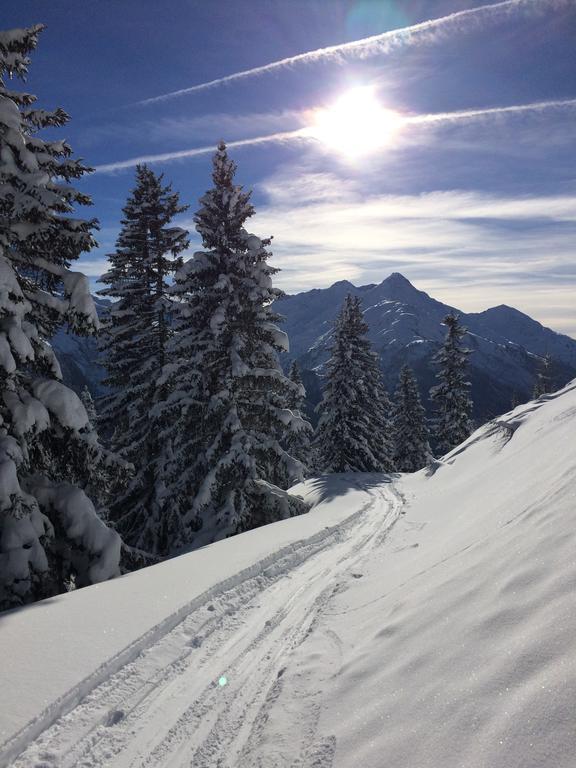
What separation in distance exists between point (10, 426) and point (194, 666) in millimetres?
4738

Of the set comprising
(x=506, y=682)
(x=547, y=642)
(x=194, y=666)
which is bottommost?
(x=194, y=666)

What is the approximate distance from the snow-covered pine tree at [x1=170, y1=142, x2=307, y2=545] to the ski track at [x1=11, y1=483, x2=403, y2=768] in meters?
7.37

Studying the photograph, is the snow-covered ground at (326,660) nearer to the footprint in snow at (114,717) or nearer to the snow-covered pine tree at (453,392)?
the footprint in snow at (114,717)

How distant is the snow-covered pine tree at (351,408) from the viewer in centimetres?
2836

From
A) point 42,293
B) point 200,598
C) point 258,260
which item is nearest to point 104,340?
point 258,260

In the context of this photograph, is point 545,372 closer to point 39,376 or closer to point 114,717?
point 39,376

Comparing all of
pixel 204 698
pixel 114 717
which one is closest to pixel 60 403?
pixel 114 717

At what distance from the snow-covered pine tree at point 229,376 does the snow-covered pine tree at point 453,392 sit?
21.0m

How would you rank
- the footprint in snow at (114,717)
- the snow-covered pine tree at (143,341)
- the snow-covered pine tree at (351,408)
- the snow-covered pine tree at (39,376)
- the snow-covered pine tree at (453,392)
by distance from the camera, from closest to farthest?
the footprint in snow at (114,717)
the snow-covered pine tree at (39,376)
the snow-covered pine tree at (143,341)
the snow-covered pine tree at (351,408)
the snow-covered pine tree at (453,392)

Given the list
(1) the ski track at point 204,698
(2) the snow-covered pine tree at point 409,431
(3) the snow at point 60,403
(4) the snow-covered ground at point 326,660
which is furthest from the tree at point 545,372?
(3) the snow at point 60,403

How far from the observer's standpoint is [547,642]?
298 centimetres

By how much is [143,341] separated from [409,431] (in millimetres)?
26378

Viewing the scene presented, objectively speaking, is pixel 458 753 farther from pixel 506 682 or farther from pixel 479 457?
pixel 479 457

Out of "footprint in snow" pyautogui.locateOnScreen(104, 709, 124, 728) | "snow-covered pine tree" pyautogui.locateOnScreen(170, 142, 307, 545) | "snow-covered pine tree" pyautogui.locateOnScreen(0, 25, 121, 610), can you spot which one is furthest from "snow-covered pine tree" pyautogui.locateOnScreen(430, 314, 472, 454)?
"footprint in snow" pyautogui.locateOnScreen(104, 709, 124, 728)
